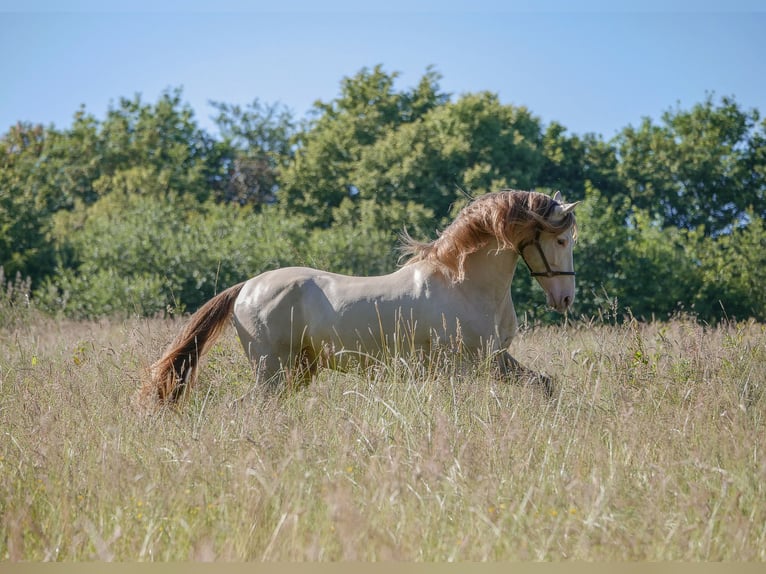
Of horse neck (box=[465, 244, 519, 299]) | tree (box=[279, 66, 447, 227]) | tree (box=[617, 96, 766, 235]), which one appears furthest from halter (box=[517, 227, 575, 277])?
tree (box=[617, 96, 766, 235])

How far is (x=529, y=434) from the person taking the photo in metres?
4.50

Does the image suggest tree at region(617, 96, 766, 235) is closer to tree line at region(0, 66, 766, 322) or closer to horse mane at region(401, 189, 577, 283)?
tree line at region(0, 66, 766, 322)

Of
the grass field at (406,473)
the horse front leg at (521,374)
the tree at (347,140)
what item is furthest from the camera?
the tree at (347,140)

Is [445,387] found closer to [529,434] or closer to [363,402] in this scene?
[363,402]

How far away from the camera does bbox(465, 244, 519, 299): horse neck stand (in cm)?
620

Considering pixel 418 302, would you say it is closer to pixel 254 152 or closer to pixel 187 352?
pixel 187 352

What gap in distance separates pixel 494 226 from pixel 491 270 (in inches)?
13.9

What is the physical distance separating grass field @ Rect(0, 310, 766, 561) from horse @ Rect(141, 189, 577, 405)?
32cm

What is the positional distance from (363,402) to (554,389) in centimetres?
132

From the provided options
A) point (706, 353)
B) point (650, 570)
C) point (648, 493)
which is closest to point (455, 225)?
point (706, 353)

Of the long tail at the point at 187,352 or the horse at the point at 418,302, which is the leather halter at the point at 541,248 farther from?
the long tail at the point at 187,352

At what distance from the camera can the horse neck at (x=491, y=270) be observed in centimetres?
620

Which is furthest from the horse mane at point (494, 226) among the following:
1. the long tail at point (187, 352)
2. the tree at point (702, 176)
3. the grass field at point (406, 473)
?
the tree at point (702, 176)

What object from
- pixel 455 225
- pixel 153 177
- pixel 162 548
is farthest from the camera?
pixel 153 177
